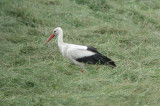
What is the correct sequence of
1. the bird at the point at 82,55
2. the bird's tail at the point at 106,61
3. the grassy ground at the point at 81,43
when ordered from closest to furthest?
the grassy ground at the point at 81,43
the bird's tail at the point at 106,61
the bird at the point at 82,55

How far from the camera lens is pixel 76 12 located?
372 inches

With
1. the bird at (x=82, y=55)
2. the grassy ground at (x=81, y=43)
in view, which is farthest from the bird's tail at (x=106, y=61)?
the grassy ground at (x=81, y=43)

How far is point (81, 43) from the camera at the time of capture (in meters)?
7.50

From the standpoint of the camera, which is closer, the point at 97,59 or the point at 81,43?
the point at 97,59

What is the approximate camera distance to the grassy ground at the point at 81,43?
15.4 feet

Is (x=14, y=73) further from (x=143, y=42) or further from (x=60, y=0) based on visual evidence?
(x=60, y=0)

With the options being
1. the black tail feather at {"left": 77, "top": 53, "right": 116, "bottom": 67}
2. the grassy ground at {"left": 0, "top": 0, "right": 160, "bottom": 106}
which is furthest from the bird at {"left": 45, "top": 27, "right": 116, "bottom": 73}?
the grassy ground at {"left": 0, "top": 0, "right": 160, "bottom": 106}

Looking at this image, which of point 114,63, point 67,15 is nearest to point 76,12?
point 67,15

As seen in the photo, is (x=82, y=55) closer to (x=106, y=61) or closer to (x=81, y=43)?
(x=106, y=61)

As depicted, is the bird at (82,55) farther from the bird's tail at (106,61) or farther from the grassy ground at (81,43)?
the grassy ground at (81,43)

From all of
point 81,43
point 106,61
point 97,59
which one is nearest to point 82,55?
point 97,59

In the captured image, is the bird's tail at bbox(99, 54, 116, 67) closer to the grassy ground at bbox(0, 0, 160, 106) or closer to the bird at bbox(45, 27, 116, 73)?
the bird at bbox(45, 27, 116, 73)

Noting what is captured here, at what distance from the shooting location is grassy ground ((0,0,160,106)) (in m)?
4.69

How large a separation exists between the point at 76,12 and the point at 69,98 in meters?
5.20
